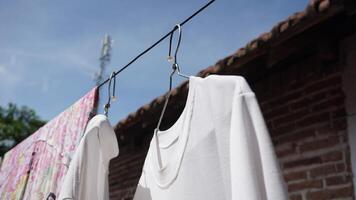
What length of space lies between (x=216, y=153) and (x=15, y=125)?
12190mm

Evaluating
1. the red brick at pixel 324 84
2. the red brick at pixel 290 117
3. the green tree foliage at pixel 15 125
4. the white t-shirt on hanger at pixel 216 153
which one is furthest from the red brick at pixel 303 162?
the green tree foliage at pixel 15 125

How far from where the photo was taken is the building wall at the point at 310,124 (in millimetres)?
1744

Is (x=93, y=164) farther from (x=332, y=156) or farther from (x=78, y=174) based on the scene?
(x=332, y=156)

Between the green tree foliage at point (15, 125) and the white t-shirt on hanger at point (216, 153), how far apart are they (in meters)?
11.3

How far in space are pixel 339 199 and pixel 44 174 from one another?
4.59 feet

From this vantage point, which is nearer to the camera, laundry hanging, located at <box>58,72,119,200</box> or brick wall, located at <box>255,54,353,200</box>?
laundry hanging, located at <box>58,72,119,200</box>

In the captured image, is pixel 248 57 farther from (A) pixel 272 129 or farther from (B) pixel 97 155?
(B) pixel 97 155

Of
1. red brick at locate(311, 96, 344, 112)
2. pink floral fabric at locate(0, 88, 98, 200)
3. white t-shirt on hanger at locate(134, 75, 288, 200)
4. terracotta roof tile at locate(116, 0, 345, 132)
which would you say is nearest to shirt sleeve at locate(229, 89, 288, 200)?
white t-shirt on hanger at locate(134, 75, 288, 200)

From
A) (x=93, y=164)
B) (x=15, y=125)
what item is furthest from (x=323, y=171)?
(x=15, y=125)

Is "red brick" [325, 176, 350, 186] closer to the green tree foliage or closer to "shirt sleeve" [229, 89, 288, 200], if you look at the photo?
"shirt sleeve" [229, 89, 288, 200]

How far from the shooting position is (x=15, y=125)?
1205 centimetres

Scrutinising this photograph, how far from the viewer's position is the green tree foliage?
1173 cm

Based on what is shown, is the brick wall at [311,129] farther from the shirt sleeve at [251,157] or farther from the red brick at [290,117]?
the shirt sleeve at [251,157]

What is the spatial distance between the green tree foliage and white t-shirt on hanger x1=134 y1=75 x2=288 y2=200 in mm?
11265
